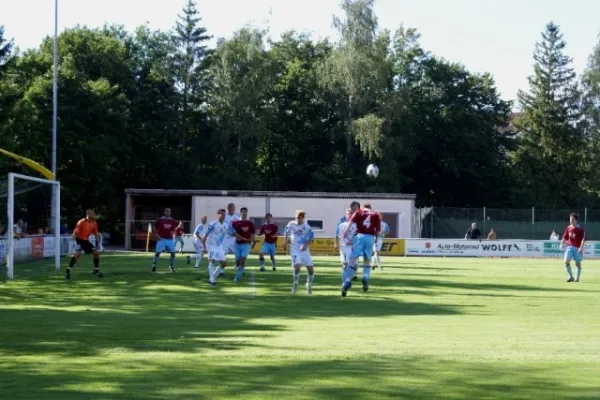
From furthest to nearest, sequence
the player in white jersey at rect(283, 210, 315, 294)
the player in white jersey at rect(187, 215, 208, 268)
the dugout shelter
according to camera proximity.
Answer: the dugout shelter, the player in white jersey at rect(187, 215, 208, 268), the player in white jersey at rect(283, 210, 315, 294)

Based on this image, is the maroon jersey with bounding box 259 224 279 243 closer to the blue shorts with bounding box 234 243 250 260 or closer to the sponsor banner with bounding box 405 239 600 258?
the blue shorts with bounding box 234 243 250 260

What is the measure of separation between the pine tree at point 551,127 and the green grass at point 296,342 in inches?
2419

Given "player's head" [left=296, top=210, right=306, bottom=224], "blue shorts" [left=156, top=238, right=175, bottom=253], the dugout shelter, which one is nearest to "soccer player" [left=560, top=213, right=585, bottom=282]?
"player's head" [left=296, top=210, right=306, bottom=224]

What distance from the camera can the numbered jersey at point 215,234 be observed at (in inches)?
1067

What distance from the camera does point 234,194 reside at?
59.8 m

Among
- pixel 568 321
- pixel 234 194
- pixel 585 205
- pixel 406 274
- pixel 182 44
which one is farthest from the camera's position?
pixel 585 205

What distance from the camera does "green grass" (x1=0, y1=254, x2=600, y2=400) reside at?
958 centimetres

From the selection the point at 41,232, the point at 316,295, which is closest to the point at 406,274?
the point at 316,295

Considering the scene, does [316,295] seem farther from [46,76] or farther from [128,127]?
[128,127]

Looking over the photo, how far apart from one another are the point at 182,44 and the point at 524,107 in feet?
98.2

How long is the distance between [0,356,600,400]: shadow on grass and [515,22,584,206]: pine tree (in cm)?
7584

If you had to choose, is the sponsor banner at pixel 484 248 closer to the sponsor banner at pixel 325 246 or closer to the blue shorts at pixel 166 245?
the sponsor banner at pixel 325 246

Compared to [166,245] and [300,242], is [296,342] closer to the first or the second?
[300,242]

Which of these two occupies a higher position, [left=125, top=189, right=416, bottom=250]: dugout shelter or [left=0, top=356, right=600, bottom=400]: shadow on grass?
[left=125, top=189, right=416, bottom=250]: dugout shelter
